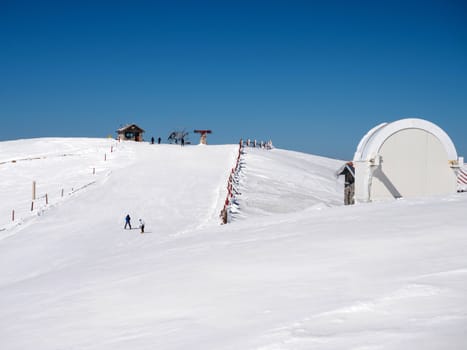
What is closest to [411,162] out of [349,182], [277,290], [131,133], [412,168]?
[412,168]

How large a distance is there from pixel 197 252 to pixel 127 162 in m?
33.5

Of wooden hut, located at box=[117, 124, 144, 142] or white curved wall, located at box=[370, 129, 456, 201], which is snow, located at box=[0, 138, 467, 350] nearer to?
white curved wall, located at box=[370, 129, 456, 201]

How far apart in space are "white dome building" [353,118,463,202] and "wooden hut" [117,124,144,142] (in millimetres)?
50319

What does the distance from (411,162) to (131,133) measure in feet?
169

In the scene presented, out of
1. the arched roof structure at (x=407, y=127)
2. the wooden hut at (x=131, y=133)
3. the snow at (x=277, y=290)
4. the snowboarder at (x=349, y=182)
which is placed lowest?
the snow at (x=277, y=290)

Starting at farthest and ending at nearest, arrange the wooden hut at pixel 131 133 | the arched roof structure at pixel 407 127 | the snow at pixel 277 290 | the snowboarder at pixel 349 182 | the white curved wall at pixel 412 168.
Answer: the wooden hut at pixel 131 133 → the snowboarder at pixel 349 182 → the white curved wall at pixel 412 168 → the arched roof structure at pixel 407 127 → the snow at pixel 277 290

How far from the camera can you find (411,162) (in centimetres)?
1730

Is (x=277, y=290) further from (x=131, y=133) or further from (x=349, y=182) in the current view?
(x=131, y=133)

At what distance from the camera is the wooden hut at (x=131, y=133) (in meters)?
63.8

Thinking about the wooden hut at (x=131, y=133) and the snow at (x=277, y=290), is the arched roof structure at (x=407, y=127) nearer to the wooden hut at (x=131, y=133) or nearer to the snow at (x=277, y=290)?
the snow at (x=277, y=290)

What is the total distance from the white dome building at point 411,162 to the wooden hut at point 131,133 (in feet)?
165

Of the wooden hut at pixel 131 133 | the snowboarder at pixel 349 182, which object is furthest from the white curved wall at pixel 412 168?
the wooden hut at pixel 131 133

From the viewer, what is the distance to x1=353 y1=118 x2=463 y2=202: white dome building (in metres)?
17.1

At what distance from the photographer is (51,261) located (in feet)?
56.8
